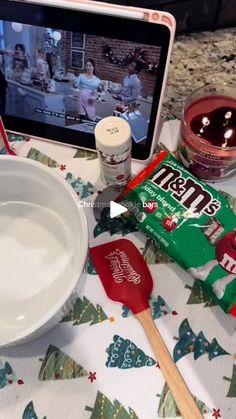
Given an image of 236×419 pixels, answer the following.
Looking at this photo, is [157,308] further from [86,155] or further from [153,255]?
[86,155]

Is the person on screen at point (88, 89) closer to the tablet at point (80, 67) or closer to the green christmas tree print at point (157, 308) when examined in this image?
the tablet at point (80, 67)

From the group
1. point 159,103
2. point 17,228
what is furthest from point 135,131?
point 17,228

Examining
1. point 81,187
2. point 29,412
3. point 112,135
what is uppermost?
point 112,135

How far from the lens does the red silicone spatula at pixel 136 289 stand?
1.59ft

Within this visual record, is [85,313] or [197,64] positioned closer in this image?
[85,313]

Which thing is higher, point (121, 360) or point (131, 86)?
point (131, 86)

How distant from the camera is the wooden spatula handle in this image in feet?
1.57

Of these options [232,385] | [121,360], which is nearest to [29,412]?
[121,360]

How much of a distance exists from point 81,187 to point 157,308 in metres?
0.17

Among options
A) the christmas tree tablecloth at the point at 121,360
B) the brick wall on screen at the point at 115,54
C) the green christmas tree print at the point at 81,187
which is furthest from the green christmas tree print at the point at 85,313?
the brick wall on screen at the point at 115,54

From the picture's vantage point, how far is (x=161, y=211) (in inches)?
21.6

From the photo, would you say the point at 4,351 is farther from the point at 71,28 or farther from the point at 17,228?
the point at 71,28

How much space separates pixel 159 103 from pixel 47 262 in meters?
0.22

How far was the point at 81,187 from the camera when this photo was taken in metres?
0.60
